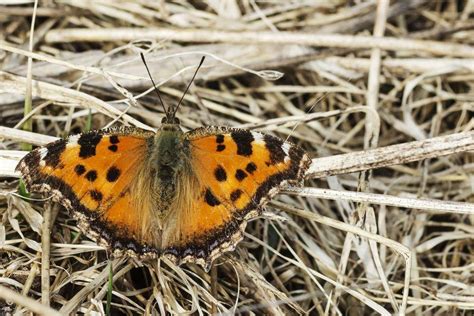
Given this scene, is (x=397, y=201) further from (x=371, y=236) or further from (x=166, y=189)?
(x=166, y=189)

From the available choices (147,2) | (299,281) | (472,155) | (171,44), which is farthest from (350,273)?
(147,2)

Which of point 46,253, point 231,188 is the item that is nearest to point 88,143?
point 46,253

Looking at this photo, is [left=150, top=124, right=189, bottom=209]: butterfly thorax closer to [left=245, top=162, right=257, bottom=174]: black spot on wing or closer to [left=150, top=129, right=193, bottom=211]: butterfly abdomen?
[left=150, top=129, right=193, bottom=211]: butterfly abdomen

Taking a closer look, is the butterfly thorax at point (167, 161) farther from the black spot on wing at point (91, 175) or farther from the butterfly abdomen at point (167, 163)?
the black spot on wing at point (91, 175)

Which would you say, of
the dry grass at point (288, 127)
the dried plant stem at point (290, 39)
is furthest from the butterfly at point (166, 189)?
the dried plant stem at point (290, 39)

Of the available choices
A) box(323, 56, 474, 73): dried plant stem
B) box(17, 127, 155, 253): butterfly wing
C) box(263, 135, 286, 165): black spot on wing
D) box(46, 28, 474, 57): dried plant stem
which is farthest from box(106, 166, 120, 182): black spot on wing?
box(323, 56, 474, 73): dried plant stem

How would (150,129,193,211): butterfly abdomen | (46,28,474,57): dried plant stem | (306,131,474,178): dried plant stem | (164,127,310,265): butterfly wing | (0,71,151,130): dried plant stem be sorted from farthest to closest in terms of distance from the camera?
(46,28,474,57): dried plant stem → (0,71,151,130): dried plant stem → (306,131,474,178): dried plant stem → (150,129,193,211): butterfly abdomen → (164,127,310,265): butterfly wing
